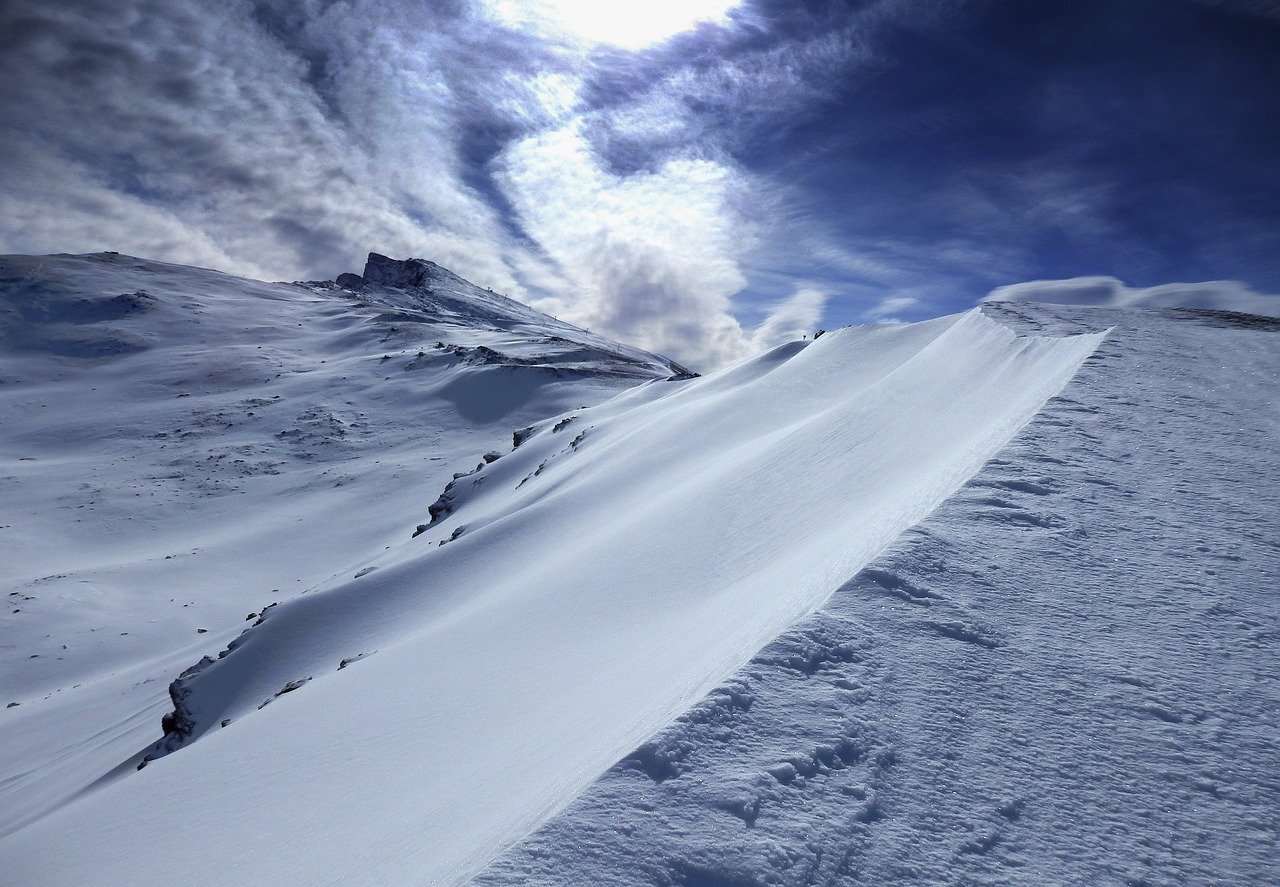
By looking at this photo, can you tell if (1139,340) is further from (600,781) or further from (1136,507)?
(600,781)

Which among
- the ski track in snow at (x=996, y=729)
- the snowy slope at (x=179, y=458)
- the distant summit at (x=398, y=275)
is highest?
the distant summit at (x=398, y=275)

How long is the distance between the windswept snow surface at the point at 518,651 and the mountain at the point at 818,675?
0.12 ft

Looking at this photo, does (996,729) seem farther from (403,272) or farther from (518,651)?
(403,272)

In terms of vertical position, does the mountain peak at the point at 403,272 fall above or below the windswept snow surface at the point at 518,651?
above

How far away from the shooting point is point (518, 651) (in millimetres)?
4453

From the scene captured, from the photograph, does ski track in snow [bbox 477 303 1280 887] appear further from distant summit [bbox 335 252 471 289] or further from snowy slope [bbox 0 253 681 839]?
distant summit [bbox 335 252 471 289]

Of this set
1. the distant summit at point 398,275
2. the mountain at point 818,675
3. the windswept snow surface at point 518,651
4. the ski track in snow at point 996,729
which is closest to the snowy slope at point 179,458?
the mountain at point 818,675

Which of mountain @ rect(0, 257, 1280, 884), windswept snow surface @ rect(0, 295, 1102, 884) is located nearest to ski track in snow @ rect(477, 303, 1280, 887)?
mountain @ rect(0, 257, 1280, 884)

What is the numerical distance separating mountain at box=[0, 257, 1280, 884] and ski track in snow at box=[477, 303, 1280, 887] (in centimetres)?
1

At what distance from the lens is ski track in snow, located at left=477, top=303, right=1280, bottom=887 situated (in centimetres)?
170

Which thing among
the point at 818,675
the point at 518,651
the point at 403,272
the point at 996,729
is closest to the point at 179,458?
the point at 518,651

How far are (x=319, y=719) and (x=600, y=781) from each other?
4059mm

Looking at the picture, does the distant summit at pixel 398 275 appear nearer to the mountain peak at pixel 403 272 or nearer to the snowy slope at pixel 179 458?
the mountain peak at pixel 403 272

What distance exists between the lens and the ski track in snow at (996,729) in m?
1.70
